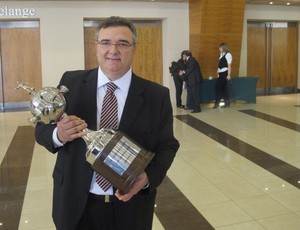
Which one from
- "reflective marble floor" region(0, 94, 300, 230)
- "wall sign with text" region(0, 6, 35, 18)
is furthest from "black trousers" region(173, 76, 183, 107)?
"wall sign with text" region(0, 6, 35, 18)

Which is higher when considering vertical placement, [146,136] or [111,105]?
[111,105]

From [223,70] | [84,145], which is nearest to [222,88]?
[223,70]

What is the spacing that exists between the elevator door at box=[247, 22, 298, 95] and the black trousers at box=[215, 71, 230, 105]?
2.83 metres

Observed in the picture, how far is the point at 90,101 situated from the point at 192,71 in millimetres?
7489

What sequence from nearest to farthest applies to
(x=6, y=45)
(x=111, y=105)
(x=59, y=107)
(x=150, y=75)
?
(x=59, y=107) → (x=111, y=105) → (x=6, y=45) → (x=150, y=75)

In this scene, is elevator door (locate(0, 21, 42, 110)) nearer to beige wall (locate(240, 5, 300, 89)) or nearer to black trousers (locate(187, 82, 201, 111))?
black trousers (locate(187, 82, 201, 111))

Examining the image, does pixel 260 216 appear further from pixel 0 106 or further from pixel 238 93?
pixel 0 106

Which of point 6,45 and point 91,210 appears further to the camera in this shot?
point 6,45

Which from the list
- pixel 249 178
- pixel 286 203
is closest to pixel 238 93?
pixel 249 178

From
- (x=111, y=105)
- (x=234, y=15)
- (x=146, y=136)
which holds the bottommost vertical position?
(x=146, y=136)

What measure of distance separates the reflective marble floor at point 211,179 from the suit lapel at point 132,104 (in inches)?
71.3

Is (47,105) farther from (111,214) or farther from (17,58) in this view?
(17,58)

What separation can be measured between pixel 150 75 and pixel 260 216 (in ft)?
26.4

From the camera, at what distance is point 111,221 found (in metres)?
1.58
